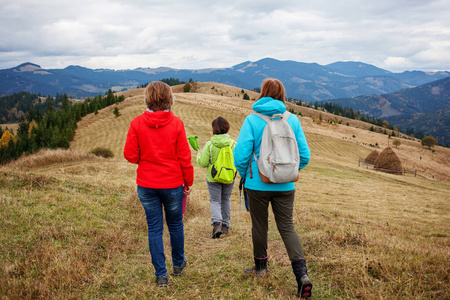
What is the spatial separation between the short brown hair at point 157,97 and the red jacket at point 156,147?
0.40ft

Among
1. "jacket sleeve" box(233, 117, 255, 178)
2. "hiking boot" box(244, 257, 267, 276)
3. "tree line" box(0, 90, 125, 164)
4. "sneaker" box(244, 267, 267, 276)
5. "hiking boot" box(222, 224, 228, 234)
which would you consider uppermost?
"jacket sleeve" box(233, 117, 255, 178)

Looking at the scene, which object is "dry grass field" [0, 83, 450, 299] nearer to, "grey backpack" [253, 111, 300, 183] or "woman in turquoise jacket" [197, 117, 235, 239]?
"woman in turquoise jacket" [197, 117, 235, 239]

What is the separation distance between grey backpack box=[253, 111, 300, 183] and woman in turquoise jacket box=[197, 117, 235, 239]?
8.14ft

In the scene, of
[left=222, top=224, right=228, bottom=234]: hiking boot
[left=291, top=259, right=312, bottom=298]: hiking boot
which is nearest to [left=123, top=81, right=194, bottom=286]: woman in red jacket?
[left=291, top=259, right=312, bottom=298]: hiking boot

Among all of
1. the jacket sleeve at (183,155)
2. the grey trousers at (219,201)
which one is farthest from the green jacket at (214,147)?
the jacket sleeve at (183,155)

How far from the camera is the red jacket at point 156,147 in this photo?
3816 millimetres

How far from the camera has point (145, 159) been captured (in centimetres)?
394

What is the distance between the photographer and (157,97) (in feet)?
12.5

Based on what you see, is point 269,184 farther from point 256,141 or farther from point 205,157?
point 205,157

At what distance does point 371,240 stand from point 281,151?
2.95m

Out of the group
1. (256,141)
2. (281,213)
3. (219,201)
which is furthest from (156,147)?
(219,201)

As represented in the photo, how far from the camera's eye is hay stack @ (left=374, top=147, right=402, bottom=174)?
3669 cm

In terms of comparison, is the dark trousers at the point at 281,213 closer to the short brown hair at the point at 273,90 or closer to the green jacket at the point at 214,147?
the short brown hair at the point at 273,90

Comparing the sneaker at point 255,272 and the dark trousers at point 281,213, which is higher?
the dark trousers at point 281,213
